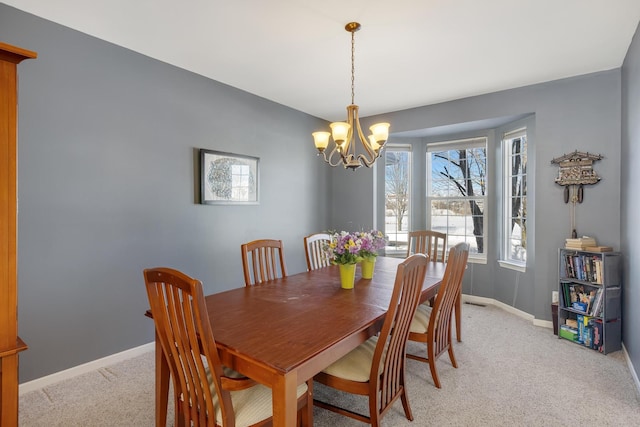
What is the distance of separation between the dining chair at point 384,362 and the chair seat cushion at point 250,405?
0.99 feet

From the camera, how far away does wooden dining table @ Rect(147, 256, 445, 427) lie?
4.11ft

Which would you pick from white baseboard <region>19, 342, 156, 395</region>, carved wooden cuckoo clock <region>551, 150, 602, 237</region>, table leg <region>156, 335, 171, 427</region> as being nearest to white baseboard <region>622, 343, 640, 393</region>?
carved wooden cuckoo clock <region>551, 150, 602, 237</region>

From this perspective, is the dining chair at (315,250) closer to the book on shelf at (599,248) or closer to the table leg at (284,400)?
the table leg at (284,400)

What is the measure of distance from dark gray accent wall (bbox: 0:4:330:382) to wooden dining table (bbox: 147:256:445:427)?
1.23m

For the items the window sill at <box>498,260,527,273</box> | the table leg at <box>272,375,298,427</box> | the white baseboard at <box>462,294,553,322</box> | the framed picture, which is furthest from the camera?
the window sill at <box>498,260,527,273</box>

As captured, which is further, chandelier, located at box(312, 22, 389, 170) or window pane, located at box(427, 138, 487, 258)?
window pane, located at box(427, 138, 487, 258)

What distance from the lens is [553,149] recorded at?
11.2ft

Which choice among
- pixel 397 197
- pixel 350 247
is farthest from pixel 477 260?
pixel 350 247

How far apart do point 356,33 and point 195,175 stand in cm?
194

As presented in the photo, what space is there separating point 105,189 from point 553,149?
4.17 meters

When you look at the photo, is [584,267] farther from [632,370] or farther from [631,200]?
[632,370]

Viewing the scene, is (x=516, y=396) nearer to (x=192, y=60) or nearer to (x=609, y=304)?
(x=609, y=304)

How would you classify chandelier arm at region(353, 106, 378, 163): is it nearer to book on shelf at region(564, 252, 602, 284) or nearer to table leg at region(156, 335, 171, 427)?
table leg at region(156, 335, 171, 427)

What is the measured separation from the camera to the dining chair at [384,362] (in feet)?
5.29
